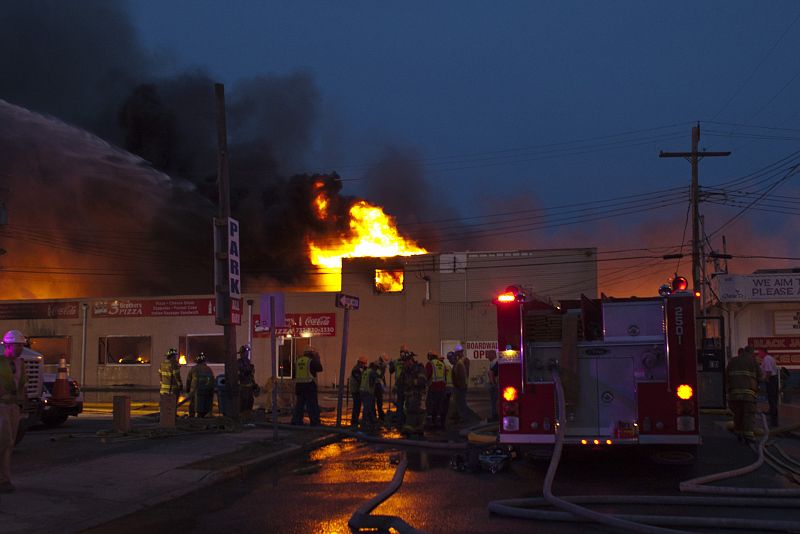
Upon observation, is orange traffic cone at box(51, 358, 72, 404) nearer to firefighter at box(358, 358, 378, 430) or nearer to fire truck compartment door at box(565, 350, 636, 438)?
firefighter at box(358, 358, 378, 430)

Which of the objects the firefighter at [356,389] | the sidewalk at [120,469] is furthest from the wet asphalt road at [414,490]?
the firefighter at [356,389]

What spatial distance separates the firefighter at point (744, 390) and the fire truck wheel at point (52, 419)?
12704 mm

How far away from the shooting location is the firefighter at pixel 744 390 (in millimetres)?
12492

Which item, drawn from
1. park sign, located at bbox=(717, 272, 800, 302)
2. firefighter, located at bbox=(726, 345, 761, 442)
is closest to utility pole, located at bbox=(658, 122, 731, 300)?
park sign, located at bbox=(717, 272, 800, 302)

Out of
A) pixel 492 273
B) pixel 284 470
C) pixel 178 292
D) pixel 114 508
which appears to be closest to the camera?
pixel 114 508

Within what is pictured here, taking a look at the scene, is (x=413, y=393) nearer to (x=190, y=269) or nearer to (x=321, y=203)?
(x=321, y=203)

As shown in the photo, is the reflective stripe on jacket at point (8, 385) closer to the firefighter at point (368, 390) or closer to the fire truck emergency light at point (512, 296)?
the fire truck emergency light at point (512, 296)

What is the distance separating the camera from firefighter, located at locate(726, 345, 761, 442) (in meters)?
12.5

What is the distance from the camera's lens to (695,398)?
9008 millimetres

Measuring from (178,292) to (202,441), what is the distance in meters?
35.3

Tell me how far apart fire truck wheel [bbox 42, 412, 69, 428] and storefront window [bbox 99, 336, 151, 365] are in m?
18.7

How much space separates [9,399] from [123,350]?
27829 millimetres

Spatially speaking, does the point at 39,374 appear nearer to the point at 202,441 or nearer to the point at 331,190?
the point at 202,441

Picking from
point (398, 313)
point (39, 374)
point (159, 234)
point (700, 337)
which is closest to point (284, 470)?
point (39, 374)
